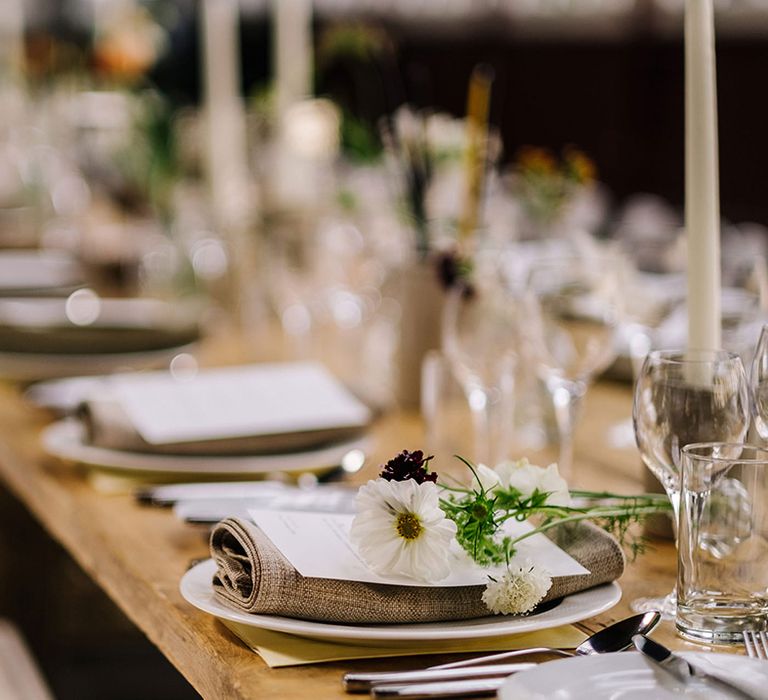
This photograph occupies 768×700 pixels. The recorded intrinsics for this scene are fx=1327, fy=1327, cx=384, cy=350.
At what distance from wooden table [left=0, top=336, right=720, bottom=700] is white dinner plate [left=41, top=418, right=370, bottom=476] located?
3 centimetres

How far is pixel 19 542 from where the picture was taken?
2.83 meters

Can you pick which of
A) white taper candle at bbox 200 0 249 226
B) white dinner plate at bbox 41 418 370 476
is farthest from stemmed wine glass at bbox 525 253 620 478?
white taper candle at bbox 200 0 249 226

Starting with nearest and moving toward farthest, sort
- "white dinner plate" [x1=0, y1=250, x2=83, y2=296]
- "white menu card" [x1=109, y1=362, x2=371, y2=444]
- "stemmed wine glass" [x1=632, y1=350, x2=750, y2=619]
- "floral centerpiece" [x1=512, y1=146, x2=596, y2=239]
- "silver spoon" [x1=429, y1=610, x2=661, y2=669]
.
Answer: "silver spoon" [x1=429, y1=610, x2=661, y2=669] < "stemmed wine glass" [x1=632, y1=350, x2=750, y2=619] < "white menu card" [x1=109, y1=362, x2=371, y2=444] < "floral centerpiece" [x1=512, y1=146, x2=596, y2=239] < "white dinner plate" [x1=0, y1=250, x2=83, y2=296]

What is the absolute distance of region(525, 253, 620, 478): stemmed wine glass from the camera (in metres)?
1.40

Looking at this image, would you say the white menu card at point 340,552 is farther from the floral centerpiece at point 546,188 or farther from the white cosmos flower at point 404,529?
the floral centerpiece at point 546,188

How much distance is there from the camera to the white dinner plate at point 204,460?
1.45m

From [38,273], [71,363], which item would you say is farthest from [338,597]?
[38,273]

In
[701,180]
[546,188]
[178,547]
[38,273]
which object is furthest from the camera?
[38,273]

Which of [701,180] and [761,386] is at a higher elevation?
[701,180]

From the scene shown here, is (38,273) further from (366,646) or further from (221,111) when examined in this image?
(366,646)

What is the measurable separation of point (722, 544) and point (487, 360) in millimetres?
592

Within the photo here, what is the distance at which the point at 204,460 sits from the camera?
1.48 meters

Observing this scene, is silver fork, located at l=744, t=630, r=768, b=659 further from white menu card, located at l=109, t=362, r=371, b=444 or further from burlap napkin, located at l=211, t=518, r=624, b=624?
white menu card, located at l=109, t=362, r=371, b=444

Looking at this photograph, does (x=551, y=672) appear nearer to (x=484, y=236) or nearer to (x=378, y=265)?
(x=484, y=236)
